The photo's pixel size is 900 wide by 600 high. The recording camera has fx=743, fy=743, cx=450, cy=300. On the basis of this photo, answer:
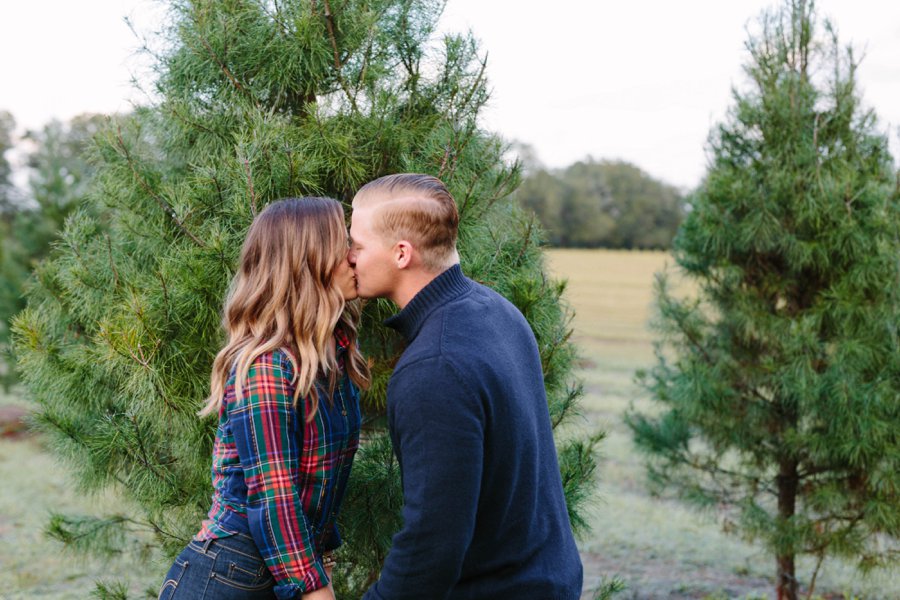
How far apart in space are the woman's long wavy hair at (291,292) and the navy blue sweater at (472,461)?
0.22 meters

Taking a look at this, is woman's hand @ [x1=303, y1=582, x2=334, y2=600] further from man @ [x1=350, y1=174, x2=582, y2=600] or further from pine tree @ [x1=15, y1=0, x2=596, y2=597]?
pine tree @ [x1=15, y1=0, x2=596, y2=597]

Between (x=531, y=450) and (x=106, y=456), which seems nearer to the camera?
(x=531, y=450)

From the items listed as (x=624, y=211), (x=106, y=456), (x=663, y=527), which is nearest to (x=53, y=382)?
(x=106, y=456)

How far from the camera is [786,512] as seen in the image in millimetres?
5648

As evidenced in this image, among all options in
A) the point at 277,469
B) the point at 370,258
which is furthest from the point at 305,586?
the point at 370,258

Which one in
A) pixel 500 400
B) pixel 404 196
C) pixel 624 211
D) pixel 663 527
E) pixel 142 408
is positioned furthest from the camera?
pixel 624 211

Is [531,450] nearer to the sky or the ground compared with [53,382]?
nearer to the sky

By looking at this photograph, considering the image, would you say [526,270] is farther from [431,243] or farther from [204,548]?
[204,548]

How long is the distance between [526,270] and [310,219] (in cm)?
116

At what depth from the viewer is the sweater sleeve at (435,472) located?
1768mm

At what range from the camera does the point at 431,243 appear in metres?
2.07

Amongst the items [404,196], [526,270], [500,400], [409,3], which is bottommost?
[500,400]

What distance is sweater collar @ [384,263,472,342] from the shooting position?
2.03 metres

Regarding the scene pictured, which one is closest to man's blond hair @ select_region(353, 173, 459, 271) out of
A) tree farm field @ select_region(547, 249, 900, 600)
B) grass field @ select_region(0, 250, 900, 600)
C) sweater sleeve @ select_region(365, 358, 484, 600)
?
sweater sleeve @ select_region(365, 358, 484, 600)
